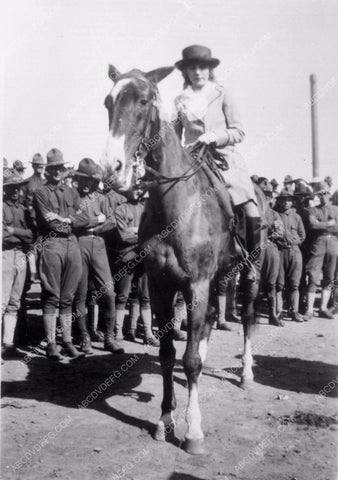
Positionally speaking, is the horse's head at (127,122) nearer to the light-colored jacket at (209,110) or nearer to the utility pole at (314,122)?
the light-colored jacket at (209,110)

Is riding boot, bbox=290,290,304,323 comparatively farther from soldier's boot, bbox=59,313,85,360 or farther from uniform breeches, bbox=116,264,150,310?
soldier's boot, bbox=59,313,85,360

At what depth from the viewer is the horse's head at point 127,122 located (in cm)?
403

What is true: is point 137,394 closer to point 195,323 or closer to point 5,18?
point 195,323

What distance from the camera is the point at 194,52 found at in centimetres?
544

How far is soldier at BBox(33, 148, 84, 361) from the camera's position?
7.39m

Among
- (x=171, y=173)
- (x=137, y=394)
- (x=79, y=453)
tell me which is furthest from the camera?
(x=137, y=394)

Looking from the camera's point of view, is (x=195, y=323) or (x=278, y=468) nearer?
(x=278, y=468)

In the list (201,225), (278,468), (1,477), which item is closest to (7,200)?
(201,225)

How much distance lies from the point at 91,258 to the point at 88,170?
4.82ft

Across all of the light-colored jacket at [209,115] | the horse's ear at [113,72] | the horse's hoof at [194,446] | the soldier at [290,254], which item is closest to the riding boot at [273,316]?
the soldier at [290,254]

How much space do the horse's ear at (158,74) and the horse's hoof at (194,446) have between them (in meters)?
3.26

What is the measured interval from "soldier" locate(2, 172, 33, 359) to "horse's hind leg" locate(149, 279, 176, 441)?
324 centimetres

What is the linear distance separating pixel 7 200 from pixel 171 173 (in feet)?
13.7

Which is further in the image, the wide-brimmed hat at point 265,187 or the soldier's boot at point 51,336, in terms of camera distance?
the wide-brimmed hat at point 265,187
